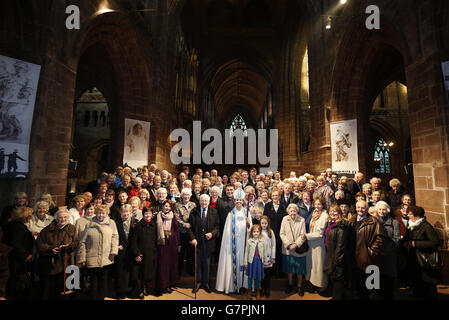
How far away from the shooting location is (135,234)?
3.47 m

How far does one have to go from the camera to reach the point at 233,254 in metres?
3.69

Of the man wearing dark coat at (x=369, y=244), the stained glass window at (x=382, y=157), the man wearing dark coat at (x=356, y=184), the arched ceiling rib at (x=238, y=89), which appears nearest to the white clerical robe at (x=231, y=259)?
the man wearing dark coat at (x=369, y=244)

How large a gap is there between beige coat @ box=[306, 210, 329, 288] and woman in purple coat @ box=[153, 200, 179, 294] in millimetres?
2193

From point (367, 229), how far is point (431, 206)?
8.42ft

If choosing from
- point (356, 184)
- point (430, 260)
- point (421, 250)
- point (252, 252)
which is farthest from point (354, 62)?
point (252, 252)

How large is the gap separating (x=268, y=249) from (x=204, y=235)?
3.73 feet

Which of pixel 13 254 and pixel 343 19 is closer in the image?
pixel 13 254

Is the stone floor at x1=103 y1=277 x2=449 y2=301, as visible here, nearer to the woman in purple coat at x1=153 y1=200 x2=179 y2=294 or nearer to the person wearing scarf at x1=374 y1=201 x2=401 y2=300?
the woman in purple coat at x1=153 y1=200 x2=179 y2=294

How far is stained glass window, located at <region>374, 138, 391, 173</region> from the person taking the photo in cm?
1706

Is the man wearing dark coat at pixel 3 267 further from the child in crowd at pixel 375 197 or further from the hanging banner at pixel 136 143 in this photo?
the child in crowd at pixel 375 197

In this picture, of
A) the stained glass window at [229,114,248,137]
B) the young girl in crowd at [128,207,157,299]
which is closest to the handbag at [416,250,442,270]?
the young girl in crowd at [128,207,157,299]

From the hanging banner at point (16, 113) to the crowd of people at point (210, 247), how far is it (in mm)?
961

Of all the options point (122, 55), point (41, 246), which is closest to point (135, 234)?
point (41, 246)
